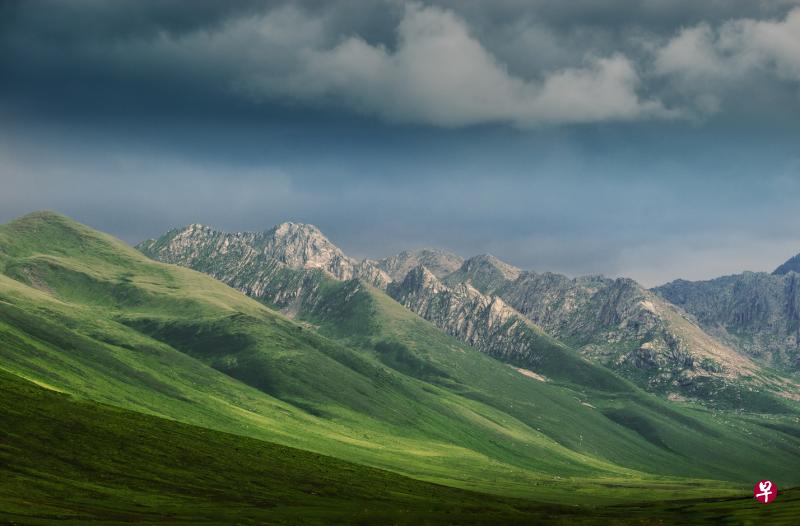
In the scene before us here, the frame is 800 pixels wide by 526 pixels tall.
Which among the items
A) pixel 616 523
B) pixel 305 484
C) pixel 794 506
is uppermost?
pixel 794 506

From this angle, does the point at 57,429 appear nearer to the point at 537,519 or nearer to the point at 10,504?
the point at 10,504

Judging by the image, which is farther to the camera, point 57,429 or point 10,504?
point 57,429

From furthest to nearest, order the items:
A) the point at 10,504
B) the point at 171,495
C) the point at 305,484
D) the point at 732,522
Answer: the point at 305,484 < the point at 732,522 < the point at 171,495 < the point at 10,504

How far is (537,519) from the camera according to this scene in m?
186

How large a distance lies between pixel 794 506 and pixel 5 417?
203097 mm

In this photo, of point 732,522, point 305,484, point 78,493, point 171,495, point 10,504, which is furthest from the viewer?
point 305,484

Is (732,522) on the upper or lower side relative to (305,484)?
upper

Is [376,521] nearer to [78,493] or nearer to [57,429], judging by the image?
[78,493]

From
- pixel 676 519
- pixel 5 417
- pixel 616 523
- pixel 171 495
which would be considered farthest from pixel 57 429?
pixel 676 519

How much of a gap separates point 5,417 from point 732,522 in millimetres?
184452

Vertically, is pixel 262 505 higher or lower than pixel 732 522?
lower

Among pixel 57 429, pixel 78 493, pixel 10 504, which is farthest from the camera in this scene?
pixel 57 429

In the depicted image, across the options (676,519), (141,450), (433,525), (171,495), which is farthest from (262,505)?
(676,519)

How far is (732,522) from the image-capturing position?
173m
